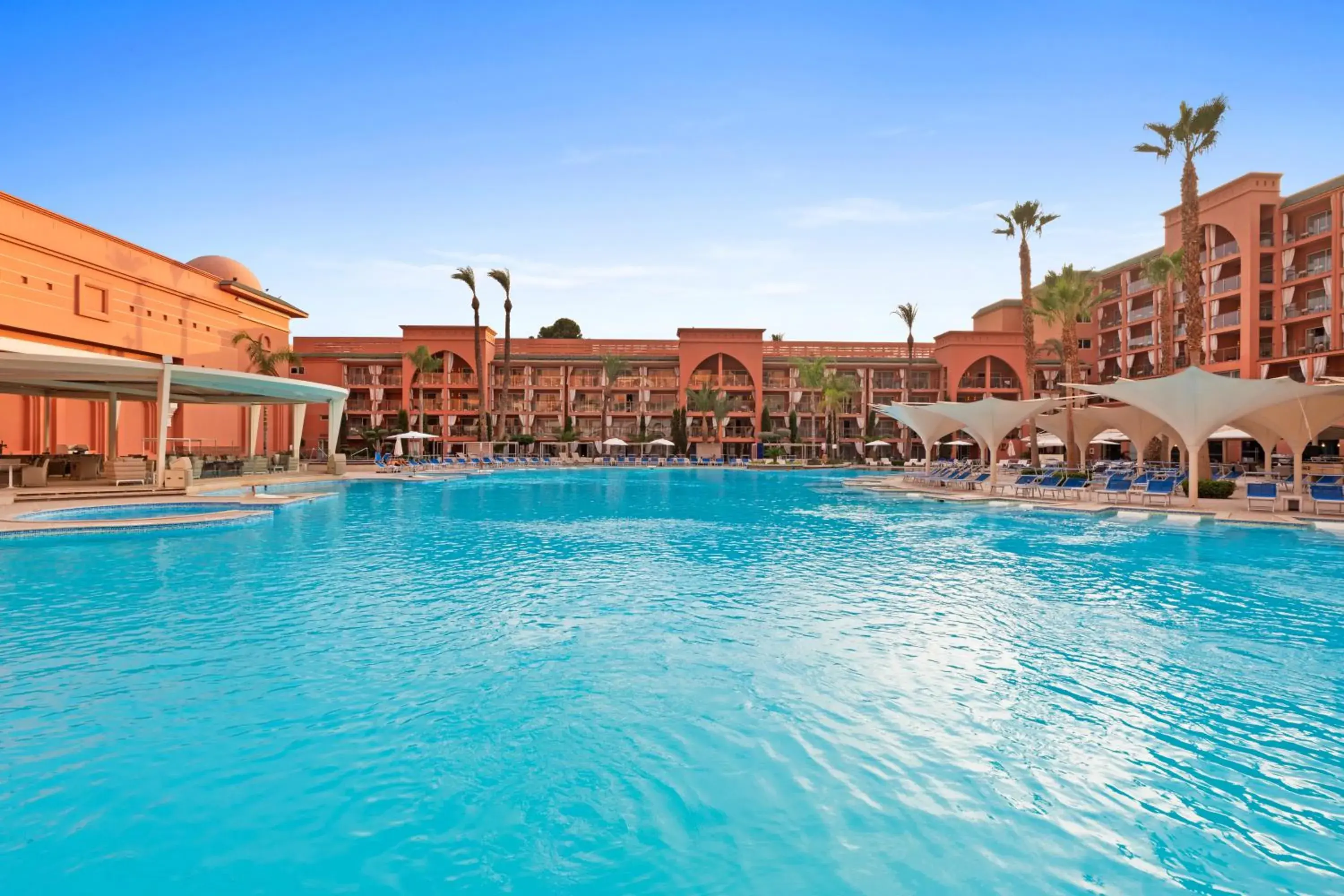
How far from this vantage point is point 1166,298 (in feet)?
100.0

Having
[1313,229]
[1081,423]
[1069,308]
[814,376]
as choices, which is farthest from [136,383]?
[1313,229]

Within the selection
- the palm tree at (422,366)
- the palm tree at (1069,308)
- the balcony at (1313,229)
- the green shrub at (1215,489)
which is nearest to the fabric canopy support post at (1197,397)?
the green shrub at (1215,489)

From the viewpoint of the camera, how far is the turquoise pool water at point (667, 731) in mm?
3385

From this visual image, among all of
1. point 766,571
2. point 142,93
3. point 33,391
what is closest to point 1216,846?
point 766,571

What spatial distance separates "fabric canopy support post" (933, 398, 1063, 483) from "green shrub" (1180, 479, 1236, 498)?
4826 mm

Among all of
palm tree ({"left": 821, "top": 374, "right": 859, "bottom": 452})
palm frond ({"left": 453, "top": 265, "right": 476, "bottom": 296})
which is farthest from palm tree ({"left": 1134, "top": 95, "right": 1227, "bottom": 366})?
palm frond ({"left": 453, "top": 265, "right": 476, "bottom": 296})

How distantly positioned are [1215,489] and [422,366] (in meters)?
45.3

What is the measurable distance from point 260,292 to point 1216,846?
40544mm

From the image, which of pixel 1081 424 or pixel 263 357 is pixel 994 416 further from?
pixel 263 357

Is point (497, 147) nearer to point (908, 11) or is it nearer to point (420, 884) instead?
point (908, 11)

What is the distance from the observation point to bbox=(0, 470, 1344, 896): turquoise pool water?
3.38 meters

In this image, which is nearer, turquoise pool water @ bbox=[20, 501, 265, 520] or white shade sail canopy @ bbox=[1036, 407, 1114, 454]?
turquoise pool water @ bbox=[20, 501, 265, 520]

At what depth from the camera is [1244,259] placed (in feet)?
121

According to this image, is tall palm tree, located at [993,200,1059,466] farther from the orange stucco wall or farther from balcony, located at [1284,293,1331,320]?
the orange stucco wall
